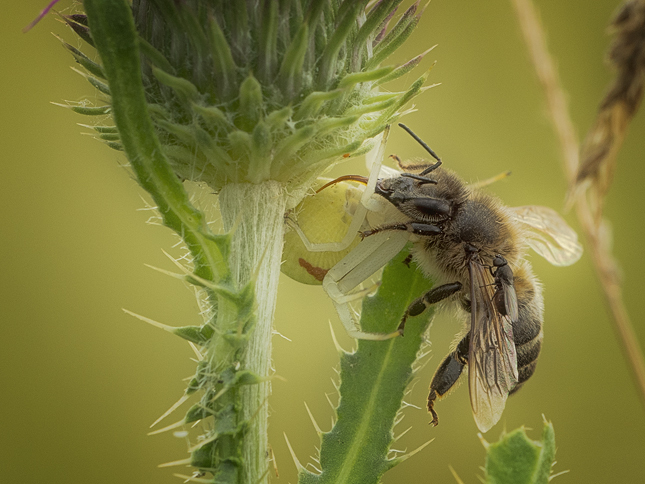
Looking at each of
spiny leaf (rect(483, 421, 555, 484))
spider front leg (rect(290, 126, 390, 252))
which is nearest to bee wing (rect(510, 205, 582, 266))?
spider front leg (rect(290, 126, 390, 252))

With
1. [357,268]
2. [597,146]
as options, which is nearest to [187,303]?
[357,268]

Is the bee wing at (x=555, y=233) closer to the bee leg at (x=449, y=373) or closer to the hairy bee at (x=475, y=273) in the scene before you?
the hairy bee at (x=475, y=273)

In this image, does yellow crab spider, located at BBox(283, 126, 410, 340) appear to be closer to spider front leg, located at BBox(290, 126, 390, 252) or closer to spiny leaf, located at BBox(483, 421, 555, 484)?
spider front leg, located at BBox(290, 126, 390, 252)

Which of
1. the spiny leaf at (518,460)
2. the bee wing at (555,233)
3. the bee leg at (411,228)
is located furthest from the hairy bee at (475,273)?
the bee wing at (555,233)

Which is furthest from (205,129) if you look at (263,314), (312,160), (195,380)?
(195,380)

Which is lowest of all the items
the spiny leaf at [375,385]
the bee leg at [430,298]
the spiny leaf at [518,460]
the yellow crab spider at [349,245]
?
the spiny leaf at [518,460]

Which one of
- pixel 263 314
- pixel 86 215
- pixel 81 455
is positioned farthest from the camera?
pixel 86 215

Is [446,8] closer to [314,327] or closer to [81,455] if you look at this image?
[314,327]
